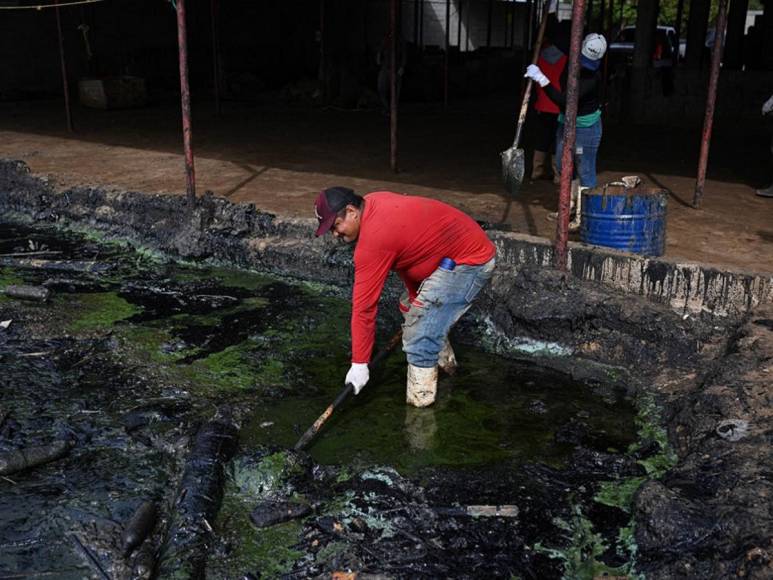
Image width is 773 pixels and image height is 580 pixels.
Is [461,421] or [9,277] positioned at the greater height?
[9,277]

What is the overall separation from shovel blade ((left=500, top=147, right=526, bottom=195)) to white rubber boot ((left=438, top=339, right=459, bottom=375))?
210 cm

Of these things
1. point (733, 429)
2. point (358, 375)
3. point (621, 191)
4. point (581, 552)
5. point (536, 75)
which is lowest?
point (581, 552)

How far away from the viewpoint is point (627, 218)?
6180mm

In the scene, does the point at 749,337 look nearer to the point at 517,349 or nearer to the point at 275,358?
the point at 517,349

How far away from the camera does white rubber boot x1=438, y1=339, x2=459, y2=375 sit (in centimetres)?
570

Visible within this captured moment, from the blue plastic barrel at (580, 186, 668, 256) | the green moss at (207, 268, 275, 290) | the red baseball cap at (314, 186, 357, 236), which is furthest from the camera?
the green moss at (207, 268, 275, 290)

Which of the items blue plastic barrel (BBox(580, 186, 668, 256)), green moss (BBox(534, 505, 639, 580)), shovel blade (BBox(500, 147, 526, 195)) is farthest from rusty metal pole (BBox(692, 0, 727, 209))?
green moss (BBox(534, 505, 639, 580))

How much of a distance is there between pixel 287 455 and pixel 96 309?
10.2 ft

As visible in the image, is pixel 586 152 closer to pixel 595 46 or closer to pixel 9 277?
pixel 595 46

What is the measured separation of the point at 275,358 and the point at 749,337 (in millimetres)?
3338

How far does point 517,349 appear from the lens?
6.21 m

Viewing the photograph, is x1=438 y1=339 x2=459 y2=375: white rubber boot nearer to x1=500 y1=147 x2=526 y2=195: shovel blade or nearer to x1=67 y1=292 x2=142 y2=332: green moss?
x1=500 y1=147 x2=526 y2=195: shovel blade

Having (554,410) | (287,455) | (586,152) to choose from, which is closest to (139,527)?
(287,455)

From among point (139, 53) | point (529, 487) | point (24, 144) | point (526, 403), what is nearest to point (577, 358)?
point (526, 403)
